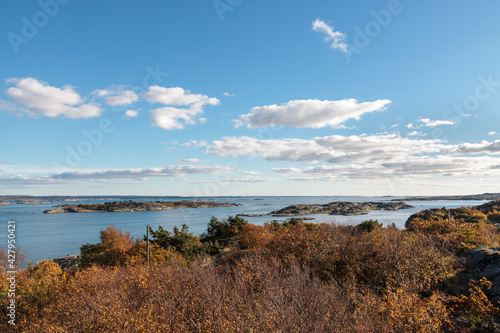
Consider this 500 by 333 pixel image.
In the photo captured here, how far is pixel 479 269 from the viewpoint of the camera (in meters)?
14.8

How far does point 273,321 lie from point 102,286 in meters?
12.6

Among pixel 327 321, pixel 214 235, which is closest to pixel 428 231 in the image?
pixel 327 321

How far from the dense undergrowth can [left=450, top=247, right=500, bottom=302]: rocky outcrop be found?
462 mm

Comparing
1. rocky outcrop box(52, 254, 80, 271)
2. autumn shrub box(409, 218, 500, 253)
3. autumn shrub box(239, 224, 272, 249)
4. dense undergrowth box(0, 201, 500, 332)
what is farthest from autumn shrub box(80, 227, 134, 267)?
autumn shrub box(409, 218, 500, 253)

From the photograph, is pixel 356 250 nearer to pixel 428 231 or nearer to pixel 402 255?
pixel 402 255

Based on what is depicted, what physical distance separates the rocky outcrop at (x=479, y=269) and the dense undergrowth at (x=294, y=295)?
462 millimetres

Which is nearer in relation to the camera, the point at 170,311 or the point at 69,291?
the point at 170,311

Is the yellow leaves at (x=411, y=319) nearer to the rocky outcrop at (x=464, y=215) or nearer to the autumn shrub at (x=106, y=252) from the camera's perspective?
the autumn shrub at (x=106, y=252)

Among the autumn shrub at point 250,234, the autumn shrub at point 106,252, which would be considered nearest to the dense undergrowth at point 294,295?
the autumn shrub at point 106,252

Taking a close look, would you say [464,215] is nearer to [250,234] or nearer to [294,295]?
[250,234]

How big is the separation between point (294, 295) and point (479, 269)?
35.7 ft

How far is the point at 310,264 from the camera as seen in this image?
20.2 m

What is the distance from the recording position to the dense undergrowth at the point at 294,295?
9266 millimetres

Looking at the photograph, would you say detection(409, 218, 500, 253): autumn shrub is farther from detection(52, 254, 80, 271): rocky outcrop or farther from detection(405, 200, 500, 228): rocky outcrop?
detection(52, 254, 80, 271): rocky outcrop
